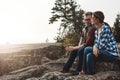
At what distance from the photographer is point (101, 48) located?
1066 cm

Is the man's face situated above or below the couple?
above

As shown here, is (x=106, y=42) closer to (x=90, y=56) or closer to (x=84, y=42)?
(x=90, y=56)

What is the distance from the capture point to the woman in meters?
10.6

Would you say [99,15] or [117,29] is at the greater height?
[99,15]

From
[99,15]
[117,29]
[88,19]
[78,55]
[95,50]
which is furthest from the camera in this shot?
[117,29]

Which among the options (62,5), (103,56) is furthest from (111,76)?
(62,5)

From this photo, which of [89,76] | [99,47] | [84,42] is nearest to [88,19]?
[84,42]

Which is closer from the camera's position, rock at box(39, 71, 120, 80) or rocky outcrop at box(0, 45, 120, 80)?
rock at box(39, 71, 120, 80)

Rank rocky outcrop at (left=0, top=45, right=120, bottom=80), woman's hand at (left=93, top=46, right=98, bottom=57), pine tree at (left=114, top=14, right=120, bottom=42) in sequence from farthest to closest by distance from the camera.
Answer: pine tree at (left=114, top=14, right=120, bottom=42) < rocky outcrop at (left=0, top=45, right=120, bottom=80) < woman's hand at (left=93, top=46, right=98, bottom=57)

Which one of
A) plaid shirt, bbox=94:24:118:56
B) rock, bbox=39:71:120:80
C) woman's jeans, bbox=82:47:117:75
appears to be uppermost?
plaid shirt, bbox=94:24:118:56

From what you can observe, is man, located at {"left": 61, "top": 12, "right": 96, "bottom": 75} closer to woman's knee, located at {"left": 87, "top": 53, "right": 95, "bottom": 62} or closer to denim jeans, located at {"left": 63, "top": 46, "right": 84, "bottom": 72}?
denim jeans, located at {"left": 63, "top": 46, "right": 84, "bottom": 72}

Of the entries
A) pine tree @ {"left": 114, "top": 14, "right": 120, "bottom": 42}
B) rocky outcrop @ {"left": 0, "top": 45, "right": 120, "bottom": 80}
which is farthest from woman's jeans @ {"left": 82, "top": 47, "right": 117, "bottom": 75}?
pine tree @ {"left": 114, "top": 14, "right": 120, "bottom": 42}

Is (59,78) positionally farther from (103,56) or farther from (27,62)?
(27,62)

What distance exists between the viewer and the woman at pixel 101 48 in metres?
10.6
